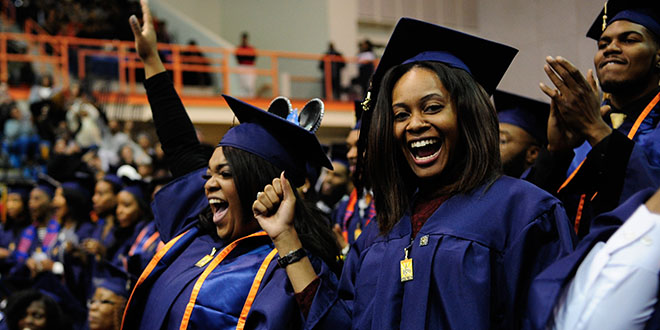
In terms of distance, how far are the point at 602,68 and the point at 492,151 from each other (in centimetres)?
84

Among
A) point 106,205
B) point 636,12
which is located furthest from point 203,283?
point 106,205

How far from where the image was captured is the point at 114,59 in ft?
48.0

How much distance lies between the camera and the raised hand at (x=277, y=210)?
2.36 metres

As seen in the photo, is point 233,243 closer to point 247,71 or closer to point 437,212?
point 437,212

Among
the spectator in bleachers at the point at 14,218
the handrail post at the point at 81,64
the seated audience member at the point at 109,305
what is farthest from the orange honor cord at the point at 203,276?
the handrail post at the point at 81,64

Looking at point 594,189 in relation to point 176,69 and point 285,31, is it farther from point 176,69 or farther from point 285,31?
point 285,31

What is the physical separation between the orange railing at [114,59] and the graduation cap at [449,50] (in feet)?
41.7

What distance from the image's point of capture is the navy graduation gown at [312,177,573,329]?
72.1 inches

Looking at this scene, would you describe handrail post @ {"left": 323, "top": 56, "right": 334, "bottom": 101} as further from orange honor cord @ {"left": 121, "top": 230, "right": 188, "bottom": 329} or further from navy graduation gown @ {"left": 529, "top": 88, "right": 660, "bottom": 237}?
navy graduation gown @ {"left": 529, "top": 88, "right": 660, "bottom": 237}

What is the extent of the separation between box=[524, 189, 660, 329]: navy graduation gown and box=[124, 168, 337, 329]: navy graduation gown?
81cm

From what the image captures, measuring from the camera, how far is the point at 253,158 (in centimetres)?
274

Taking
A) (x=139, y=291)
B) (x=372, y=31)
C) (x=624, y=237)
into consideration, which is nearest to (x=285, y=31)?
(x=372, y=31)

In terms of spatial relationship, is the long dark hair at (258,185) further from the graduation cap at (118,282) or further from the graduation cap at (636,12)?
the graduation cap at (118,282)

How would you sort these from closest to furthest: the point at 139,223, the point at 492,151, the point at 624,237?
the point at 624,237 → the point at 492,151 → the point at 139,223
